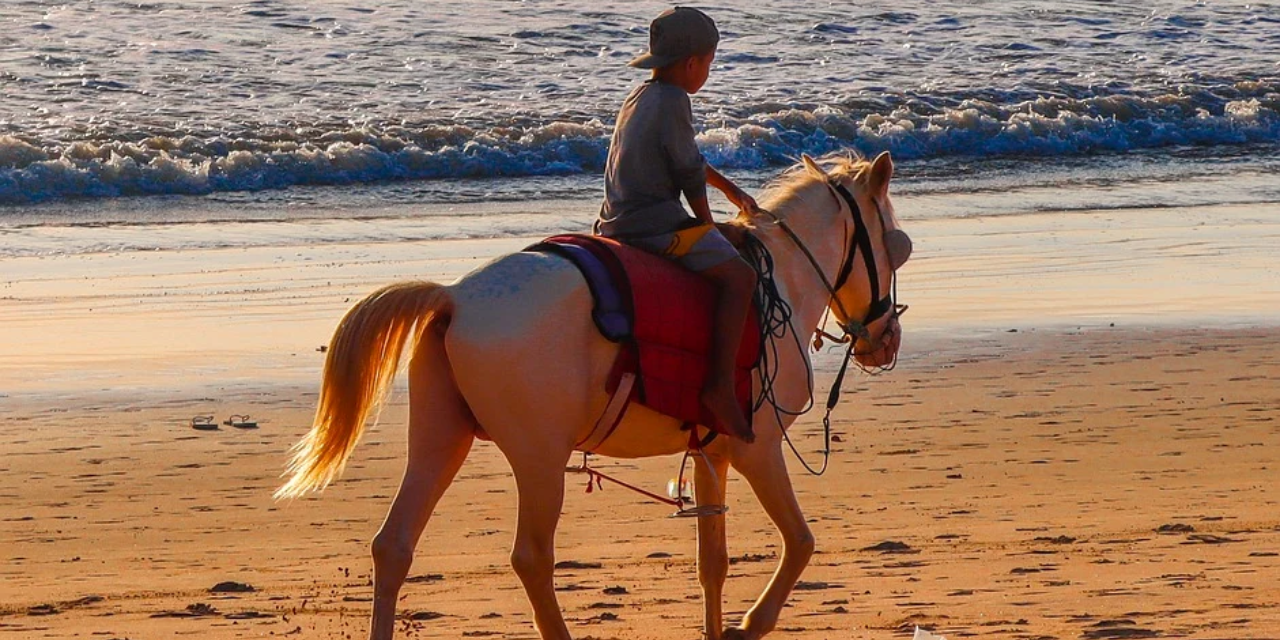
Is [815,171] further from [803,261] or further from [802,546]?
[802,546]

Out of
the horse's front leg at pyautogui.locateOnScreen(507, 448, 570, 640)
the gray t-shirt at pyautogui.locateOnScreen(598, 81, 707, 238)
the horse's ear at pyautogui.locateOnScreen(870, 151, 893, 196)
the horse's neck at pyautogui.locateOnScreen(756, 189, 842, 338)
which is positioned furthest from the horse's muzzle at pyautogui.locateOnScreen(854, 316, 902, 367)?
the horse's front leg at pyautogui.locateOnScreen(507, 448, 570, 640)

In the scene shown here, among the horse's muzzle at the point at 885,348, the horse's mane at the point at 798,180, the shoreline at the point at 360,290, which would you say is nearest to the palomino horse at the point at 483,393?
the horse's mane at the point at 798,180

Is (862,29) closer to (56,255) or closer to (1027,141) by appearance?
(1027,141)

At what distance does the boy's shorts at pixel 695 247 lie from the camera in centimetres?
539

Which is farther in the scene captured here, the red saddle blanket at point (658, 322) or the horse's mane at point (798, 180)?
the horse's mane at point (798, 180)

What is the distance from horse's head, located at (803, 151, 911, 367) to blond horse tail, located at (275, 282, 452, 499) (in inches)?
65.7

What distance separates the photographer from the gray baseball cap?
17.7ft

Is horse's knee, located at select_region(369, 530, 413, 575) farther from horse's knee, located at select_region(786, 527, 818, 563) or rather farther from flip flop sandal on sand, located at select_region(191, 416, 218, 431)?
flip flop sandal on sand, located at select_region(191, 416, 218, 431)

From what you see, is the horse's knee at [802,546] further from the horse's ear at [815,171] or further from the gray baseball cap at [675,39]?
the gray baseball cap at [675,39]

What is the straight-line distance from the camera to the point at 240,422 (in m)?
9.29

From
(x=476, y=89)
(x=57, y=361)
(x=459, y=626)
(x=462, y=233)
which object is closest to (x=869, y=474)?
(x=459, y=626)

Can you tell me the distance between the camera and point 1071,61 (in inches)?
1193

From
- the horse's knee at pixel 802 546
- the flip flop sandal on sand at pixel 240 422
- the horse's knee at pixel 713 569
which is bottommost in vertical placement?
the flip flop sandal on sand at pixel 240 422

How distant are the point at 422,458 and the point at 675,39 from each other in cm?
149
